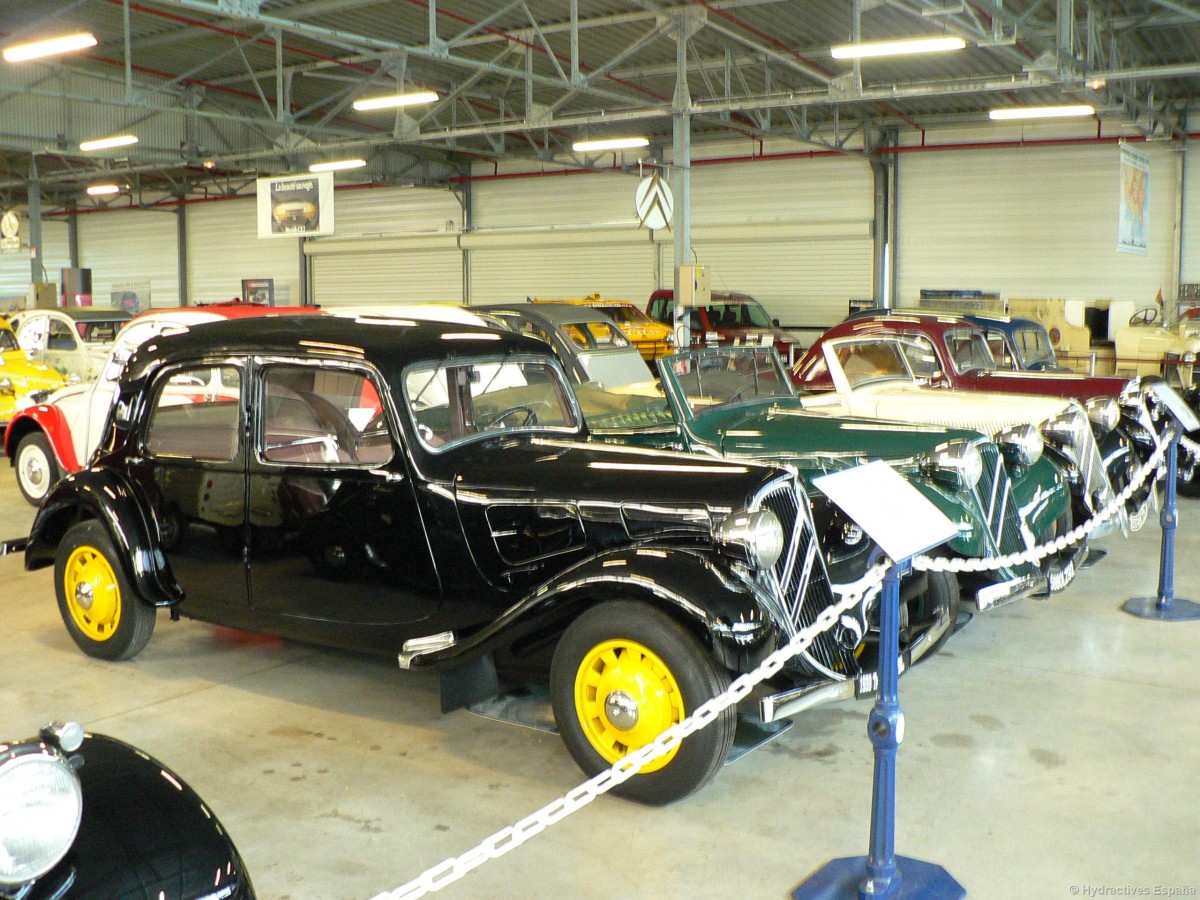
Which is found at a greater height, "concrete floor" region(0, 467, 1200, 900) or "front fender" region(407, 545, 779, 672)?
"front fender" region(407, 545, 779, 672)

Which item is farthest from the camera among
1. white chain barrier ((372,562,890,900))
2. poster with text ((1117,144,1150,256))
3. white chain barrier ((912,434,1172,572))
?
poster with text ((1117,144,1150,256))

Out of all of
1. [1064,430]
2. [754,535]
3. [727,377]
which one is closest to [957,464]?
[727,377]

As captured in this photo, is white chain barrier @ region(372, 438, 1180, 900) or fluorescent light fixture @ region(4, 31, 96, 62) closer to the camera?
white chain barrier @ region(372, 438, 1180, 900)

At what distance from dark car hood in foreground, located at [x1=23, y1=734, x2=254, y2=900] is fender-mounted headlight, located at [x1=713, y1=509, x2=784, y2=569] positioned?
189 centimetres

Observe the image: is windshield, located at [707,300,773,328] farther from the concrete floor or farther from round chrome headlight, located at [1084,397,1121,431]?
the concrete floor

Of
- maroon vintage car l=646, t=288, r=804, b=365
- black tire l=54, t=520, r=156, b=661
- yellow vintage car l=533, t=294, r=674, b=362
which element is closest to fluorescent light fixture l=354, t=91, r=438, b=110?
yellow vintage car l=533, t=294, r=674, b=362

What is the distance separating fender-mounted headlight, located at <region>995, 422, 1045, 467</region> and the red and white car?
211 inches

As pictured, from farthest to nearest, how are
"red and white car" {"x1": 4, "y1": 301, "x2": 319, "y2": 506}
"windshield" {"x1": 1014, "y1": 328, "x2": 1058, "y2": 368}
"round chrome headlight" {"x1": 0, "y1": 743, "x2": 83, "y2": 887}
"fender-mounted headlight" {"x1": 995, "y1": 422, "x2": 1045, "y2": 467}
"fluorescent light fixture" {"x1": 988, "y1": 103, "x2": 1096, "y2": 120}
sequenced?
"fluorescent light fixture" {"x1": 988, "y1": 103, "x2": 1096, "y2": 120} < "windshield" {"x1": 1014, "y1": 328, "x2": 1058, "y2": 368} < "red and white car" {"x1": 4, "y1": 301, "x2": 319, "y2": 506} < "fender-mounted headlight" {"x1": 995, "y1": 422, "x2": 1045, "y2": 467} < "round chrome headlight" {"x1": 0, "y1": 743, "x2": 83, "y2": 887}

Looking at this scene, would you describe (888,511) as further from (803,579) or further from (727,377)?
(727,377)

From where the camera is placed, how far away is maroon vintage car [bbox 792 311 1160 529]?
775 centimetres

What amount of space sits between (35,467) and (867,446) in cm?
676

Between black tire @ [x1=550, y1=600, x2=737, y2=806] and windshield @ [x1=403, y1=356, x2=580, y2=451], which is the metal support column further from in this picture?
black tire @ [x1=550, y1=600, x2=737, y2=806]

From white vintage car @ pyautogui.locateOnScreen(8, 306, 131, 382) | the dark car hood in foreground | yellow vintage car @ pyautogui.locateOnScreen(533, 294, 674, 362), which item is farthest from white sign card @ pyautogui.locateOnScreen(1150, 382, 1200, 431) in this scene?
yellow vintage car @ pyautogui.locateOnScreen(533, 294, 674, 362)

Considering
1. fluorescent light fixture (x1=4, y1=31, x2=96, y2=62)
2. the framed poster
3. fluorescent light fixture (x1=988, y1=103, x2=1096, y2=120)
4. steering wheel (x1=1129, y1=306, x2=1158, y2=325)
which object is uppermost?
fluorescent light fixture (x1=4, y1=31, x2=96, y2=62)
